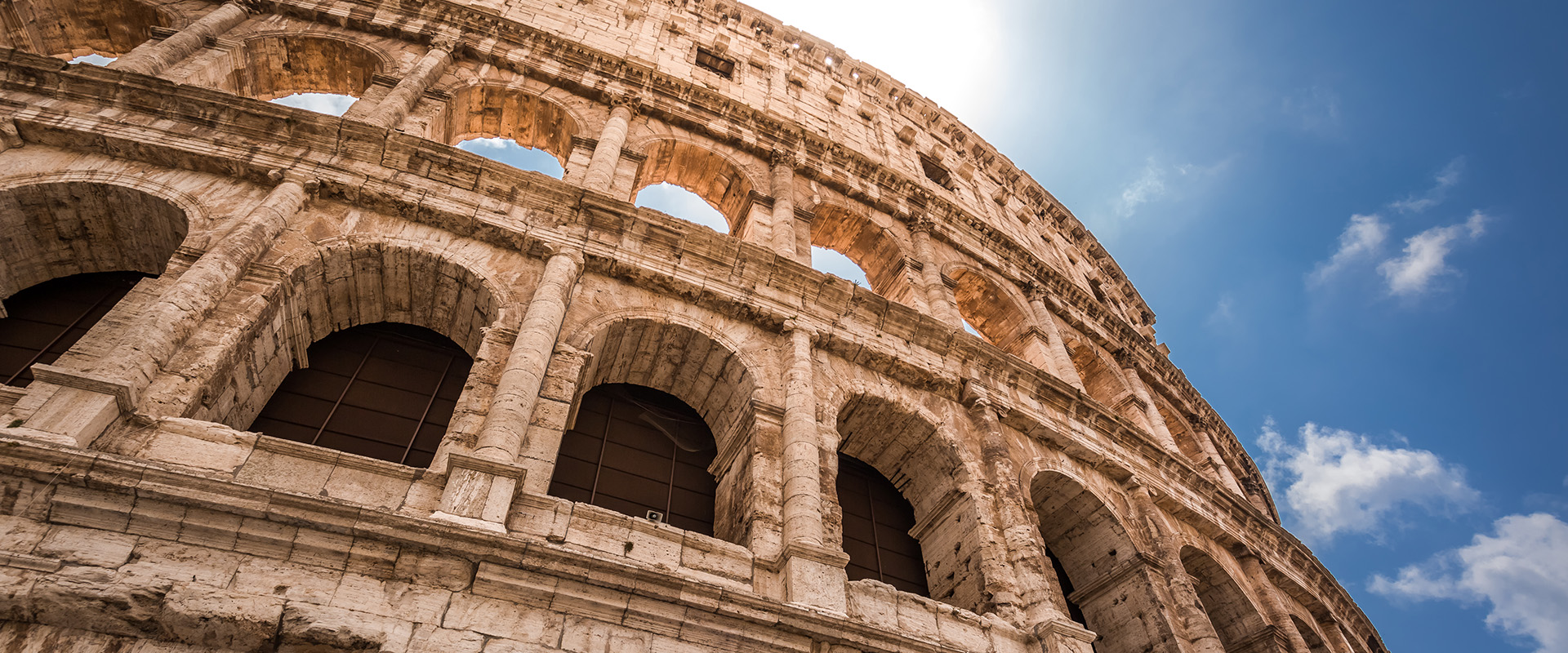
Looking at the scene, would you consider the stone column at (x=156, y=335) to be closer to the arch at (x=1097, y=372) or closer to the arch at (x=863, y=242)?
the arch at (x=863, y=242)

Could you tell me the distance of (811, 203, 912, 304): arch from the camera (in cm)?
1287

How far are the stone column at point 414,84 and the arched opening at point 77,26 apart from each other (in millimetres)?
3980

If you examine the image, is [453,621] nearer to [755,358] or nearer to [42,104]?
[755,358]

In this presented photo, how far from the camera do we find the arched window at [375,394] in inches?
273

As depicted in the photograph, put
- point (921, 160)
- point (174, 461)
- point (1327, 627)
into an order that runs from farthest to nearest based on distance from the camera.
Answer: point (921, 160), point (1327, 627), point (174, 461)

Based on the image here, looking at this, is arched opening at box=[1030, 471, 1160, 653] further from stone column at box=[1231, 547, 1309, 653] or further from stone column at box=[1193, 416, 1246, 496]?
stone column at box=[1193, 416, 1246, 496]

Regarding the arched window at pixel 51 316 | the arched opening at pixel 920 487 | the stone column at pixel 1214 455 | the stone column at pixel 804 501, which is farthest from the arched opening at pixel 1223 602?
the arched window at pixel 51 316

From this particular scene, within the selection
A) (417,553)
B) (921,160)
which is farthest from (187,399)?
(921,160)

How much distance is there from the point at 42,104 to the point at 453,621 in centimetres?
726

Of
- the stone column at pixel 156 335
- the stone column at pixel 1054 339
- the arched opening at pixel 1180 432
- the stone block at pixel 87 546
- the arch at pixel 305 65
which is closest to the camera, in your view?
the stone block at pixel 87 546

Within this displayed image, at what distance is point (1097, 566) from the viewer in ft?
31.8

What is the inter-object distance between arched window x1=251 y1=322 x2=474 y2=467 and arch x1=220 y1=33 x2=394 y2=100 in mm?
5161

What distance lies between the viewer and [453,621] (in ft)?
15.9

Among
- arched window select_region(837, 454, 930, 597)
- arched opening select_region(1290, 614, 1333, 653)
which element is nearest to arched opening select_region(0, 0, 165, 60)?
arched window select_region(837, 454, 930, 597)
